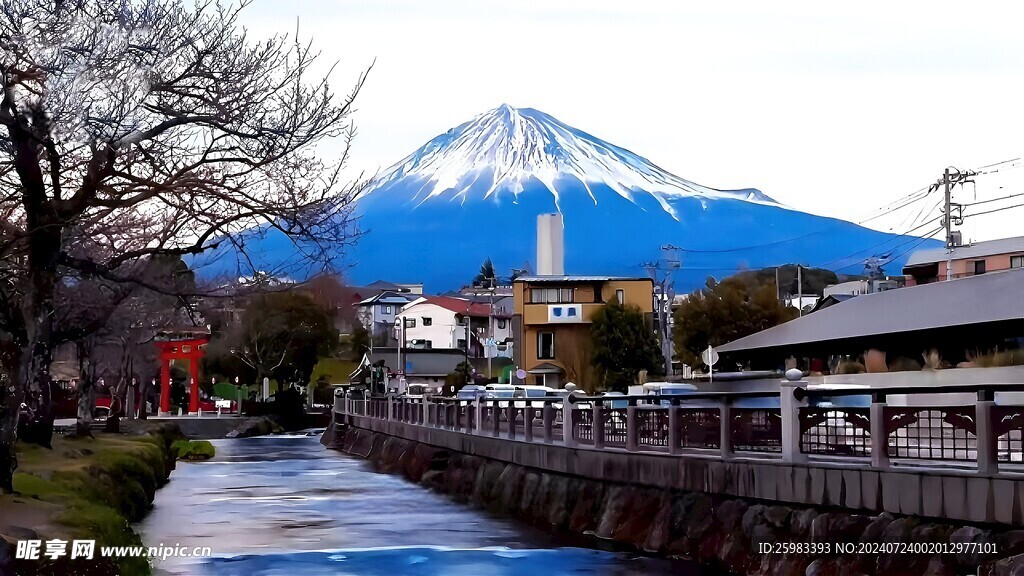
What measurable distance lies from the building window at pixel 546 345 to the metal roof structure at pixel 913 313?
37051 mm

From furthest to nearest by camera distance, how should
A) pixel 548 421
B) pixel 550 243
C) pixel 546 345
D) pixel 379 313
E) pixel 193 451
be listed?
pixel 379 313, pixel 550 243, pixel 546 345, pixel 193 451, pixel 548 421

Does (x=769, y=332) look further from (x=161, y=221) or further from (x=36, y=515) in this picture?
(x=36, y=515)

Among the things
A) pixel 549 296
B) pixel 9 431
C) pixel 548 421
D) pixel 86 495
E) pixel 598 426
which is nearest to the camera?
pixel 9 431

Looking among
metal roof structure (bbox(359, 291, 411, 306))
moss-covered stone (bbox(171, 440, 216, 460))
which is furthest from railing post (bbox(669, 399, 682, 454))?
metal roof structure (bbox(359, 291, 411, 306))

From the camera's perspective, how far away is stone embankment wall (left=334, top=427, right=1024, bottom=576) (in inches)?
531

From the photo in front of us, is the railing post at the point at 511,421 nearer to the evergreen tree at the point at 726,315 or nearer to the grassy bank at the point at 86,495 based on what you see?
the grassy bank at the point at 86,495

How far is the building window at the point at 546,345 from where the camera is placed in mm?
85688

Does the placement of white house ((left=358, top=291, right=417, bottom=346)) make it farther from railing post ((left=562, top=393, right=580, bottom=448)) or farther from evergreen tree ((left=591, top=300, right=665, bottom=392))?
railing post ((left=562, top=393, right=580, bottom=448))

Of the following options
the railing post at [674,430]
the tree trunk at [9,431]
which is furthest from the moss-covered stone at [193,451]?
the railing post at [674,430]

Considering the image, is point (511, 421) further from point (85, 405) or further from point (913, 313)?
point (85, 405)

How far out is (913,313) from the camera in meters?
38.7

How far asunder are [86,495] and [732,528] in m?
10.3

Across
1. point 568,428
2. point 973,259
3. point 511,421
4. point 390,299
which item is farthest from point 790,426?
point 390,299

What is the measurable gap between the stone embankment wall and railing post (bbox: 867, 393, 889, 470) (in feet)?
2.23
